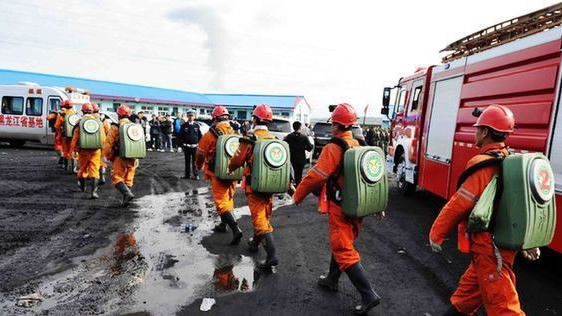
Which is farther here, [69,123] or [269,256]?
[69,123]

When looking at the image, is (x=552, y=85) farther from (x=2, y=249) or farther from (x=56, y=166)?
(x=56, y=166)

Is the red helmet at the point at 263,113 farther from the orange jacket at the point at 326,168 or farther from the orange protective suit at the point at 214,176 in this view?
the orange jacket at the point at 326,168

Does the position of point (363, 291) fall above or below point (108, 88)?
below

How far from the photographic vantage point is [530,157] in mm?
2787

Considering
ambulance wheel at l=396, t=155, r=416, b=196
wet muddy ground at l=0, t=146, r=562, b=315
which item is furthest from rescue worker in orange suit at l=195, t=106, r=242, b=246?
ambulance wheel at l=396, t=155, r=416, b=196

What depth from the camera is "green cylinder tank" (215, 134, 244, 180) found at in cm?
575

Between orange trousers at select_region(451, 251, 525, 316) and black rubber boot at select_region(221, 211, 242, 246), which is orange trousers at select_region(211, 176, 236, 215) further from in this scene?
orange trousers at select_region(451, 251, 525, 316)

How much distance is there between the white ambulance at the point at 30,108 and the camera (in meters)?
17.3

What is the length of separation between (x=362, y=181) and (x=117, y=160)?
5330mm

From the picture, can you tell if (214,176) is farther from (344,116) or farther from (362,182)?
(362,182)

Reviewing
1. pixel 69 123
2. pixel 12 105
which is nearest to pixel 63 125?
pixel 69 123

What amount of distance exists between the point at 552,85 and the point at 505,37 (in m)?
1.95

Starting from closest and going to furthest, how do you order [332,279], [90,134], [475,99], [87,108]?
1. [332,279]
2. [475,99]
3. [90,134]
4. [87,108]

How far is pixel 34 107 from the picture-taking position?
17.6 m
